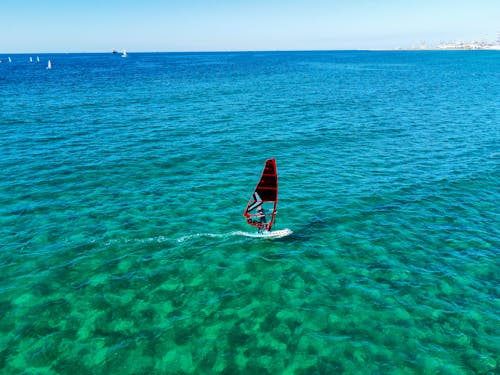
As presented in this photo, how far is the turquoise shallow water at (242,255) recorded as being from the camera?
52.6 ft

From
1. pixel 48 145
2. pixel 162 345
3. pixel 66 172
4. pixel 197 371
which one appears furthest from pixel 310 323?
pixel 48 145

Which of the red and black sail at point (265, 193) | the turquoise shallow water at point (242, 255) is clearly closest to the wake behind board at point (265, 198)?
the red and black sail at point (265, 193)

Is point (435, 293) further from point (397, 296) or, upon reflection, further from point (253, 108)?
point (253, 108)

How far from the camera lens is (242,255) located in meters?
23.4

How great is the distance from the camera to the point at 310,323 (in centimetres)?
1766

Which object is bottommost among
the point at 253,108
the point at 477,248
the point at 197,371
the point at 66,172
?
the point at 197,371

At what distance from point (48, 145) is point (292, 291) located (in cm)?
4106

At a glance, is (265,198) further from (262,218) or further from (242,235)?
(242,235)

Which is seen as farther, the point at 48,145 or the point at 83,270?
the point at 48,145

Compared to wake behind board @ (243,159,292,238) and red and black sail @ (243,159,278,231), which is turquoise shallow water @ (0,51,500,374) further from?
red and black sail @ (243,159,278,231)

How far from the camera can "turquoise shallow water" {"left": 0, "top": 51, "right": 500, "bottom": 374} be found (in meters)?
16.0

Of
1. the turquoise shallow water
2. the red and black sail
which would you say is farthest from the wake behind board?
the turquoise shallow water

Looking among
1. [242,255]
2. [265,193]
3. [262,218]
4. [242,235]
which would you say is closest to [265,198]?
[265,193]

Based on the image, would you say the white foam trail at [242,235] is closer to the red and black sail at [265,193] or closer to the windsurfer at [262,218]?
the red and black sail at [265,193]
